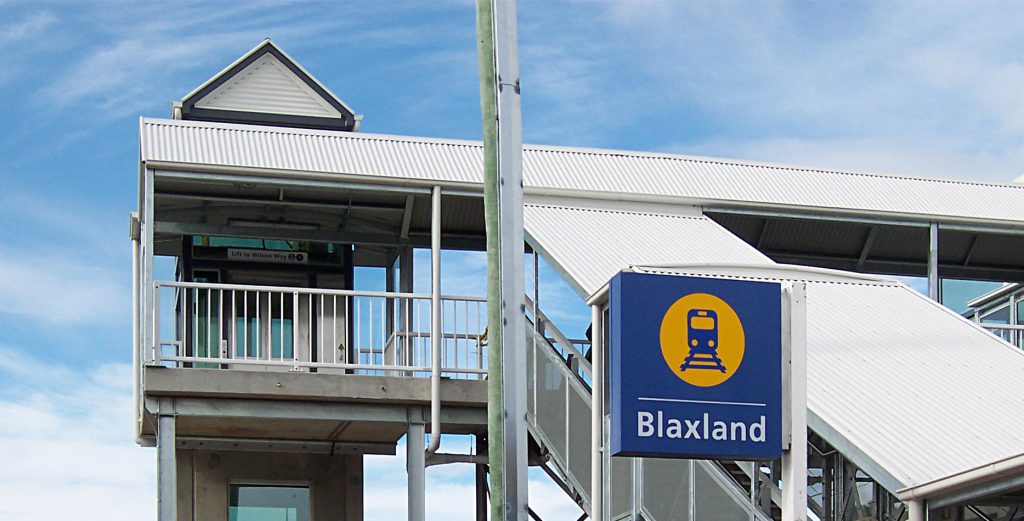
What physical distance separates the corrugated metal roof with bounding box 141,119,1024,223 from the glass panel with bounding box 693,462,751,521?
6346 millimetres

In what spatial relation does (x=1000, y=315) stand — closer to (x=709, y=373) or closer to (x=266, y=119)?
(x=266, y=119)

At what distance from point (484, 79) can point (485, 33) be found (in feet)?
1.19

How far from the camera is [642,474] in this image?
15117 mm

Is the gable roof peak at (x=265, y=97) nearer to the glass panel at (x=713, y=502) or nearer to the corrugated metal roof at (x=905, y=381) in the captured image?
the corrugated metal roof at (x=905, y=381)

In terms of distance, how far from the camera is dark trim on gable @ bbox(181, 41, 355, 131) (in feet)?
73.0

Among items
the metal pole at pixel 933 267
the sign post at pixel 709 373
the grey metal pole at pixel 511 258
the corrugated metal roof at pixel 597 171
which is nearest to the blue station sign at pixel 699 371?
the sign post at pixel 709 373

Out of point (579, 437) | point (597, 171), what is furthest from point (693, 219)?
point (579, 437)

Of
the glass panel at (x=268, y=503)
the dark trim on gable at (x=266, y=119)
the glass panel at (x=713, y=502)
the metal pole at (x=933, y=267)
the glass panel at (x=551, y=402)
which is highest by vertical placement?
the dark trim on gable at (x=266, y=119)

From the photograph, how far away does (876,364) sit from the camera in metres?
14.9

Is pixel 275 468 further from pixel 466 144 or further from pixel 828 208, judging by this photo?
pixel 828 208

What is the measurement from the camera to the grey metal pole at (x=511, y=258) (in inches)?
456

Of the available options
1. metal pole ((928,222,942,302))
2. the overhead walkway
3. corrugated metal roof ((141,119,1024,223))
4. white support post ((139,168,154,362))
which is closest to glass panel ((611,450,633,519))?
the overhead walkway

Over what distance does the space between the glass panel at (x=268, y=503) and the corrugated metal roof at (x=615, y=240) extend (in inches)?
215

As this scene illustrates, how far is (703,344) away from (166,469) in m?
10.1
